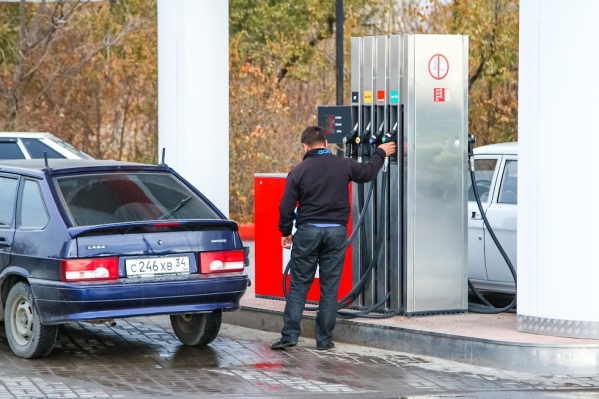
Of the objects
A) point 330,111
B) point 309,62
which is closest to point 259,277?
point 330,111

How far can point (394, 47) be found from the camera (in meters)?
10.1

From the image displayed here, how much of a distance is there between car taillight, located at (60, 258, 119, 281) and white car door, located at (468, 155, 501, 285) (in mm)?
4258

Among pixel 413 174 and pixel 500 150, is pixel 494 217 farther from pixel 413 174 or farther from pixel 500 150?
pixel 413 174

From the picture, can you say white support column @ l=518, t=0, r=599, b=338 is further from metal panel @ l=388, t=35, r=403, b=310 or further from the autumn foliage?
the autumn foliage

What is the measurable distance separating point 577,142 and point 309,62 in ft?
67.5

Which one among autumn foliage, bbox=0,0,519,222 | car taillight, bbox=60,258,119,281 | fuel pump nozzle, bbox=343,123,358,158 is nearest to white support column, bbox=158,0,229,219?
fuel pump nozzle, bbox=343,123,358,158

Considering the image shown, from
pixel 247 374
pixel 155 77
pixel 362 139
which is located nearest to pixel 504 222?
pixel 362 139

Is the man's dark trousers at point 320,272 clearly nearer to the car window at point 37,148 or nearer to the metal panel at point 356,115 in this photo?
the metal panel at point 356,115

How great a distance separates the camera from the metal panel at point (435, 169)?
10.0 meters

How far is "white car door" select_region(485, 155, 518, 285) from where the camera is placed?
37.4ft

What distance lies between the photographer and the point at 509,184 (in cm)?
1164

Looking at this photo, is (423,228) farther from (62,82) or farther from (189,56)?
(62,82)

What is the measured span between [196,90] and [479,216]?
123 inches

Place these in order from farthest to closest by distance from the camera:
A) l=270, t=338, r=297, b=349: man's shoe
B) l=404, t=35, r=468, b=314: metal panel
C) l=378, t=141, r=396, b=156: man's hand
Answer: l=404, t=35, r=468, b=314: metal panel < l=378, t=141, r=396, b=156: man's hand < l=270, t=338, r=297, b=349: man's shoe
